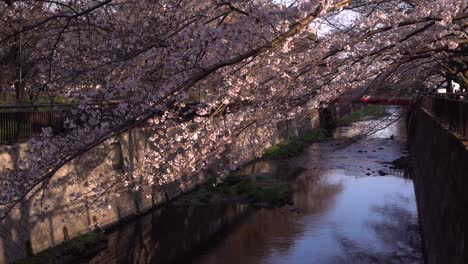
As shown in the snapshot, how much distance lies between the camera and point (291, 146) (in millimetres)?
29797

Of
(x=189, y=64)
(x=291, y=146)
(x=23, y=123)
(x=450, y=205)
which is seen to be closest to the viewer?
(x=189, y=64)

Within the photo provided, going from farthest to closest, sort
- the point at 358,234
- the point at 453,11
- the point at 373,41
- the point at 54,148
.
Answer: the point at 358,234 → the point at 373,41 → the point at 453,11 → the point at 54,148

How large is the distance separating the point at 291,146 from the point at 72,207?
60.2 ft

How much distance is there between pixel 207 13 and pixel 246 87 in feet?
3.56

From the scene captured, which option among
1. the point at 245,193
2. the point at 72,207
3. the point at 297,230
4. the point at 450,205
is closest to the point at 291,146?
the point at 245,193

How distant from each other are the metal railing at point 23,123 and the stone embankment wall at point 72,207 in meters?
0.47

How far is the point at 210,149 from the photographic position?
21.0ft

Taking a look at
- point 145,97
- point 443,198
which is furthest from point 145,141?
point 145,97

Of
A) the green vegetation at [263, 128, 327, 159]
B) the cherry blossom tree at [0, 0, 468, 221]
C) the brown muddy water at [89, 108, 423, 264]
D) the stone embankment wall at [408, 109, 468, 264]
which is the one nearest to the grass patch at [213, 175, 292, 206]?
the brown muddy water at [89, 108, 423, 264]

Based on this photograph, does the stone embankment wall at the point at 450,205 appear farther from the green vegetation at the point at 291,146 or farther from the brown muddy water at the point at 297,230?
the green vegetation at the point at 291,146

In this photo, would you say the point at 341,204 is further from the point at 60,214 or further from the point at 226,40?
the point at 226,40

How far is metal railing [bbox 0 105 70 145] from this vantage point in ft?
39.4

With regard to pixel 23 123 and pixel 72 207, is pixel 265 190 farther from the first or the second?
pixel 23 123

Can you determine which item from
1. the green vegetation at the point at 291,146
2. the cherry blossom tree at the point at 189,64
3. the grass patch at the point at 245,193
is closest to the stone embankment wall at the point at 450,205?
the cherry blossom tree at the point at 189,64
